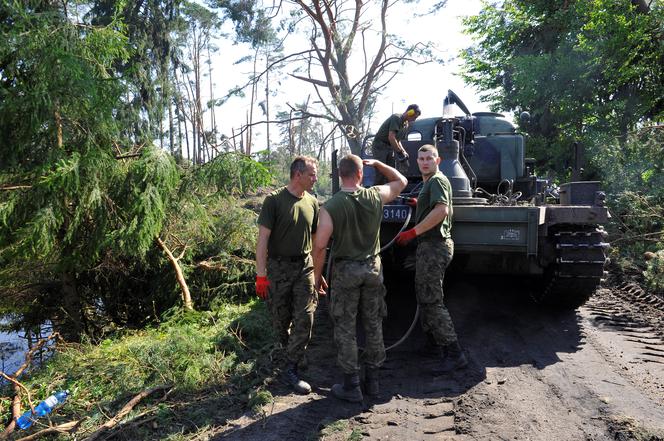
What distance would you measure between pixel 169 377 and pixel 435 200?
2689mm

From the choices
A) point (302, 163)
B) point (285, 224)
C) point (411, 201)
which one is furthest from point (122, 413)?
point (411, 201)

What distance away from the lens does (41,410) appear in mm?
3932

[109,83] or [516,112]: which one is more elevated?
[516,112]

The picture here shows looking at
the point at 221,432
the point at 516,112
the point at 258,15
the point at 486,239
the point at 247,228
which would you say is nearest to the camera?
the point at 221,432

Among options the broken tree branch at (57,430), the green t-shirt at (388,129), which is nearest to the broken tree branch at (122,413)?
the broken tree branch at (57,430)

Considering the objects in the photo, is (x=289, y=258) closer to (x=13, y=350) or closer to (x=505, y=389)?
(x=505, y=389)

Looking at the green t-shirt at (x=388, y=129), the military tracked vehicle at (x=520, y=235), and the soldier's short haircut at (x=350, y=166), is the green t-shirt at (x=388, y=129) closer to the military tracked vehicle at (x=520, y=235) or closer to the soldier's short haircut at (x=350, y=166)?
the military tracked vehicle at (x=520, y=235)

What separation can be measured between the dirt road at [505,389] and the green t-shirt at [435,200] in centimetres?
118

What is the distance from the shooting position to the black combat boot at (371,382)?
4.13m

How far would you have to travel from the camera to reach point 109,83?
592 centimetres

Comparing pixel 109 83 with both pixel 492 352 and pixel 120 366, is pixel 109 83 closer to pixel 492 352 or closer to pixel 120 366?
pixel 120 366

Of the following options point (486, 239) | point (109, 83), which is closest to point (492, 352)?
point (486, 239)

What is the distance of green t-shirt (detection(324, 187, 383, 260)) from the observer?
3.94 metres

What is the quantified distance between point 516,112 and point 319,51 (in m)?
7.77
